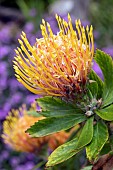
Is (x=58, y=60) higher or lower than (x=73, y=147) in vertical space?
higher

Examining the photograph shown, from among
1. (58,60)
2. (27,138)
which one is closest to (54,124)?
(58,60)

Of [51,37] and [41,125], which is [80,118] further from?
[51,37]

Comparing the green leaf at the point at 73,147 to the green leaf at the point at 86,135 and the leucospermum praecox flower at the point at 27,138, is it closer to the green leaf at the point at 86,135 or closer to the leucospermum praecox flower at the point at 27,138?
the green leaf at the point at 86,135

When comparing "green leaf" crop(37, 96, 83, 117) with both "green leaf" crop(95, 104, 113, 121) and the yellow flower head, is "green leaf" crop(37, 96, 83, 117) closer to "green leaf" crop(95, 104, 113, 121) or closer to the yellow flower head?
"green leaf" crop(95, 104, 113, 121)

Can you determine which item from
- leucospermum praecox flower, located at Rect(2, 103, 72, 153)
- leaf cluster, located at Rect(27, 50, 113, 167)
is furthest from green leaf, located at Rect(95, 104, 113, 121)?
leucospermum praecox flower, located at Rect(2, 103, 72, 153)

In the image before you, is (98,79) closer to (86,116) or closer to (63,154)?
(86,116)
